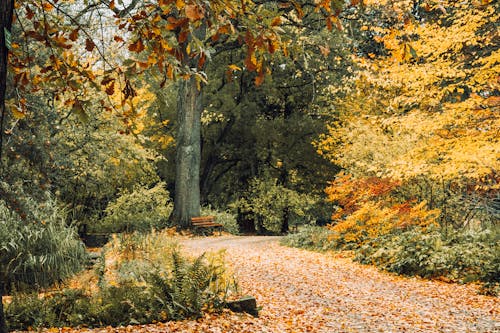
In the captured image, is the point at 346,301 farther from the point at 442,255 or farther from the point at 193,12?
the point at 193,12

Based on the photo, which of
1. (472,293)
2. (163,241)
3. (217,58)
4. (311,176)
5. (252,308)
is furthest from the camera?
(311,176)

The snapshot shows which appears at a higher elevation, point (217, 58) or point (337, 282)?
point (217, 58)

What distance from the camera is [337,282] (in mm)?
9680

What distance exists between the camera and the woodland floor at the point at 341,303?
661cm

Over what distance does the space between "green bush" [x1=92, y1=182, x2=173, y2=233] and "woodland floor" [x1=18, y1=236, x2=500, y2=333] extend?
7.28m

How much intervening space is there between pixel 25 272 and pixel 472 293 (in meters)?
7.12

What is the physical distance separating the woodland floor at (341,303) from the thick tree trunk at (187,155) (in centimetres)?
657

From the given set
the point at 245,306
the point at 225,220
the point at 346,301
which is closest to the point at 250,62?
the point at 245,306

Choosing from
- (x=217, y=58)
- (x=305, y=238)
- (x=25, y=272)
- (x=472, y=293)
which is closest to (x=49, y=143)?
(x=25, y=272)

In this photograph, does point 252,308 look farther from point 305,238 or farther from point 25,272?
→ point 305,238

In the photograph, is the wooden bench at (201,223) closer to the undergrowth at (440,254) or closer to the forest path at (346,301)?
the forest path at (346,301)

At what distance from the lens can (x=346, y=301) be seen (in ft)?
27.2

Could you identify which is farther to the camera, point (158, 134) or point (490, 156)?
point (158, 134)

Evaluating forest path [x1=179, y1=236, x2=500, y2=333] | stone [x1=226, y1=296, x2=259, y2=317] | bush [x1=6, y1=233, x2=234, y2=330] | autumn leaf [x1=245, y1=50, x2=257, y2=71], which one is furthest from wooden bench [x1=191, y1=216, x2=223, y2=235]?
autumn leaf [x1=245, y1=50, x2=257, y2=71]
